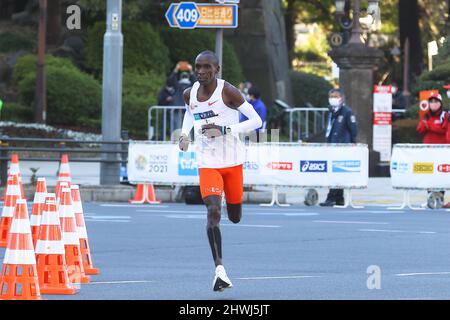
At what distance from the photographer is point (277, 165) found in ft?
79.4

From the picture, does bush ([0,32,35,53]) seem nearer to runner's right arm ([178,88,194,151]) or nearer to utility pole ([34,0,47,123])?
utility pole ([34,0,47,123])

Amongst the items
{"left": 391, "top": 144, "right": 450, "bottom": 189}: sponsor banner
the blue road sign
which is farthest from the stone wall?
{"left": 391, "top": 144, "right": 450, "bottom": 189}: sponsor banner

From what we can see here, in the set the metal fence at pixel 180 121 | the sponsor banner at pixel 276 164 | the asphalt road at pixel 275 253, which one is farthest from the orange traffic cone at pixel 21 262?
the metal fence at pixel 180 121

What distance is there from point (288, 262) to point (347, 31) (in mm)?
20607

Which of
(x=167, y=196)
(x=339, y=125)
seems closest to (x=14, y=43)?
(x=167, y=196)

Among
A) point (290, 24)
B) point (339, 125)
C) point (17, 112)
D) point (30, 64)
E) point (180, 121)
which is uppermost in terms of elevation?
point (290, 24)

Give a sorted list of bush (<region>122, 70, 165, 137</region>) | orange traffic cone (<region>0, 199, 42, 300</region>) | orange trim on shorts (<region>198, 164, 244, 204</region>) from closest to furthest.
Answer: orange traffic cone (<region>0, 199, 42, 300</region>) < orange trim on shorts (<region>198, 164, 244, 204</region>) < bush (<region>122, 70, 165, 137</region>)

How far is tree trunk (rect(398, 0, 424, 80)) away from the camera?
183 feet

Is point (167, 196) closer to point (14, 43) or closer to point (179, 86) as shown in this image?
point (179, 86)

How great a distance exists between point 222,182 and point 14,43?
34.7 metres

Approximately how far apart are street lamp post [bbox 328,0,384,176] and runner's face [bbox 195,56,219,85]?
20.8 metres

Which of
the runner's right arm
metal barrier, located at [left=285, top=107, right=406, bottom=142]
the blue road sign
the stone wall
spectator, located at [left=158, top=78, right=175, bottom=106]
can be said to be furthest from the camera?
the stone wall

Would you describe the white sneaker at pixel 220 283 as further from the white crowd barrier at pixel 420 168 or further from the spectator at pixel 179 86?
the spectator at pixel 179 86

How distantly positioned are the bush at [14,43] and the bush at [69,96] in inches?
194
